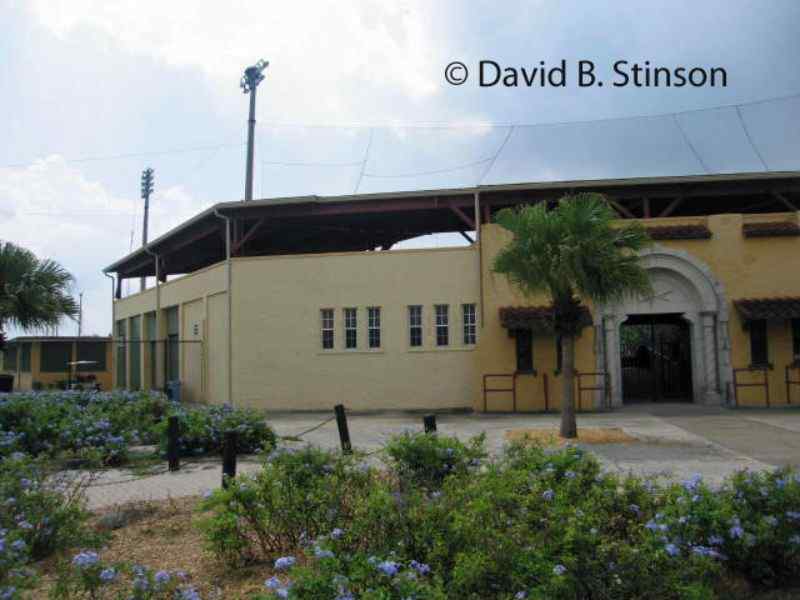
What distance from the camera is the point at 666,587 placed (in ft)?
13.0

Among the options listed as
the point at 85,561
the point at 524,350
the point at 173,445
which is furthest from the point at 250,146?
the point at 85,561

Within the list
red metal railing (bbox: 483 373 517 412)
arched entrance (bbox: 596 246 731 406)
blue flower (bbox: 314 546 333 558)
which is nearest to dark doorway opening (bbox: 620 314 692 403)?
arched entrance (bbox: 596 246 731 406)

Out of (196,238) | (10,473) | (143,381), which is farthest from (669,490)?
(143,381)

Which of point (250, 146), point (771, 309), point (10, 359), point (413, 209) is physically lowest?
point (10, 359)

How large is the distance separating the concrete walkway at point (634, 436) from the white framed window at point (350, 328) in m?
2.61

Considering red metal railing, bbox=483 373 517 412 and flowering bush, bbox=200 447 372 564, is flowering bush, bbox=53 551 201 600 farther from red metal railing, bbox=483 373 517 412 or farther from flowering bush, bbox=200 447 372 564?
red metal railing, bbox=483 373 517 412

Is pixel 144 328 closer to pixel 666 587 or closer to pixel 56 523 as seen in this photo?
pixel 56 523

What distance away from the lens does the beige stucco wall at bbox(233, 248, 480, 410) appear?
23.0 meters

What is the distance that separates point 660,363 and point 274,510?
900 inches

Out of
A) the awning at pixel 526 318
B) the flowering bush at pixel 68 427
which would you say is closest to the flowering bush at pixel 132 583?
the flowering bush at pixel 68 427

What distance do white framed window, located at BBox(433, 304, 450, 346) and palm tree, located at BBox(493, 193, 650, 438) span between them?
8.92 metres

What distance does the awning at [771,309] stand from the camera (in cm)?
2089

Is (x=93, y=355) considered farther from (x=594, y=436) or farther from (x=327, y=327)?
(x=594, y=436)

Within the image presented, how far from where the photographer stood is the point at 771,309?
68.9 ft
